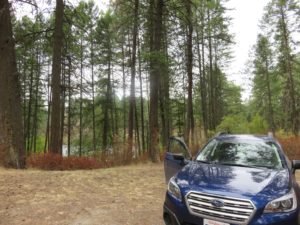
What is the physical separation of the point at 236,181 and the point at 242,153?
1.24m

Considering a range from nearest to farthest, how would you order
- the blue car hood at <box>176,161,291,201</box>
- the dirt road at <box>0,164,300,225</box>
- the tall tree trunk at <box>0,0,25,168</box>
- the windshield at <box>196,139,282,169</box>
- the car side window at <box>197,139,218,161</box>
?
the blue car hood at <box>176,161,291,201</box>
the windshield at <box>196,139,282,169</box>
the dirt road at <box>0,164,300,225</box>
the car side window at <box>197,139,218,161</box>
the tall tree trunk at <box>0,0,25,168</box>

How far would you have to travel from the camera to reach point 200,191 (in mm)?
4148

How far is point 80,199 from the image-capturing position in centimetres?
640

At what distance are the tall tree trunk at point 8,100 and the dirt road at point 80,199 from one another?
1.81 m

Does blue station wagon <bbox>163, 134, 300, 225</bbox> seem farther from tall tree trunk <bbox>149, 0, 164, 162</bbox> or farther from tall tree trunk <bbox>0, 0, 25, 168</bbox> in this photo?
tall tree trunk <bbox>149, 0, 164, 162</bbox>

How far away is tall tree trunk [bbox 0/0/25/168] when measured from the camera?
1008 centimetres

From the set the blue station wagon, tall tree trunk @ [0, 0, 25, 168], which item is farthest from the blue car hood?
tall tree trunk @ [0, 0, 25, 168]

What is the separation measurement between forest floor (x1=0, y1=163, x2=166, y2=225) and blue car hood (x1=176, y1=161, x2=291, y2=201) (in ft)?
4.23

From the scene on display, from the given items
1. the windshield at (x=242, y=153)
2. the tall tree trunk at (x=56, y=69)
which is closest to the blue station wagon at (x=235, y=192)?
the windshield at (x=242, y=153)

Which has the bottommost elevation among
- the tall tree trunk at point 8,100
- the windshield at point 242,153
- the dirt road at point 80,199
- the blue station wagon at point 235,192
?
the dirt road at point 80,199

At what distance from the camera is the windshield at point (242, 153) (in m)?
5.20

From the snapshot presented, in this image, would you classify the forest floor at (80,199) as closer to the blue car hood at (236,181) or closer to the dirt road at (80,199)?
the dirt road at (80,199)

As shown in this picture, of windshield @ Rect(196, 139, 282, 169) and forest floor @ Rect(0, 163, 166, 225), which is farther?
forest floor @ Rect(0, 163, 166, 225)

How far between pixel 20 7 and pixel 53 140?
15.1ft
